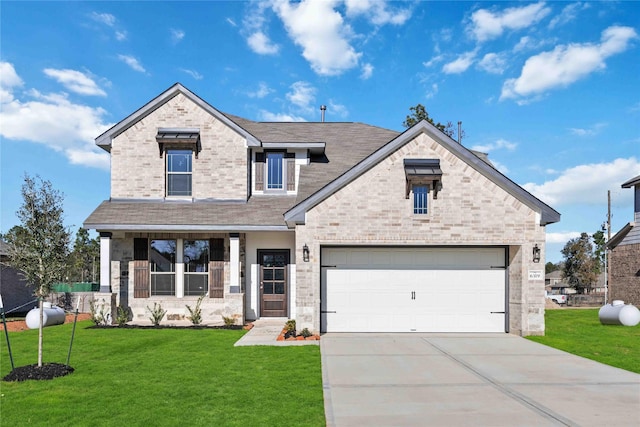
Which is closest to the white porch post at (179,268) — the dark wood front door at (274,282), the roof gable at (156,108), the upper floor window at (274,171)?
the dark wood front door at (274,282)

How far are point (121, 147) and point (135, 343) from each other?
7668mm

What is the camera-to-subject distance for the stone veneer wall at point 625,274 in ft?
74.3

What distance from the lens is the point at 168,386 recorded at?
24.6ft

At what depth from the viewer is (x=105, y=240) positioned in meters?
15.0

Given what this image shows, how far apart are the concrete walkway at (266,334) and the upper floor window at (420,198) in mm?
4612

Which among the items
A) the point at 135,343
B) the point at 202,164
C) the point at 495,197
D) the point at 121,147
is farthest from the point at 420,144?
the point at 121,147

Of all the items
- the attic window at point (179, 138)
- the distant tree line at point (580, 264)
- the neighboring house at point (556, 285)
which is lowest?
the neighboring house at point (556, 285)

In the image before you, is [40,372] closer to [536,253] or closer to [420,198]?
[420,198]

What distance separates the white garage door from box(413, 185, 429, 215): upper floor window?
4.27 feet

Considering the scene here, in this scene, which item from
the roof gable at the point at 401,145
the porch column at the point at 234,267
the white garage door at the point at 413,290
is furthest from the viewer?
the porch column at the point at 234,267

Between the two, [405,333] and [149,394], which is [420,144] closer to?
[405,333]

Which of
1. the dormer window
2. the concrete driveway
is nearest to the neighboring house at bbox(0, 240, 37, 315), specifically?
the dormer window

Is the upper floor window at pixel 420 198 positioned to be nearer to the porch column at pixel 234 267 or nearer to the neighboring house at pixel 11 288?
the porch column at pixel 234 267

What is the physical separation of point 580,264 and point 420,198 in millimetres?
47577
